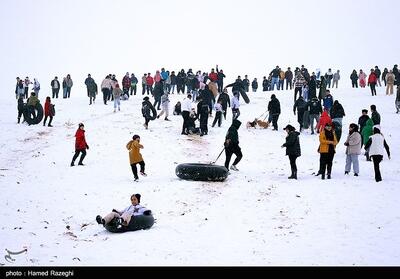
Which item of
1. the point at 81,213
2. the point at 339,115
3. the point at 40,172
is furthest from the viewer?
the point at 339,115

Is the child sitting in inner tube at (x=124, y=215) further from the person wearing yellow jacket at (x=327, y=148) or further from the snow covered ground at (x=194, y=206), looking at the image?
the person wearing yellow jacket at (x=327, y=148)

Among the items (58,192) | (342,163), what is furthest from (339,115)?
(58,192)

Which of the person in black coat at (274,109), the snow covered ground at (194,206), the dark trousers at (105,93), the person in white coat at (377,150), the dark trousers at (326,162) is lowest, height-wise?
the snow covered ground at (194,206)

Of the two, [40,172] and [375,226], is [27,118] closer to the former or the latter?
[40,172]

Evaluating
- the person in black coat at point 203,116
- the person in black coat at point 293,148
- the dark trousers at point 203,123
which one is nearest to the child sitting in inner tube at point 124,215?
the person in black coat at point 293,148

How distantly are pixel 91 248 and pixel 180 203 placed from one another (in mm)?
3997

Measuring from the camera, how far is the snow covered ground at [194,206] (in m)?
9.74

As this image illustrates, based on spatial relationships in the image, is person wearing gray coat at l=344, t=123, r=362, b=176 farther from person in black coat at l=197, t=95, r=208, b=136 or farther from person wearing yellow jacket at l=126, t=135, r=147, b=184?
person in black coat at l=197, t=95, r=208, b=136

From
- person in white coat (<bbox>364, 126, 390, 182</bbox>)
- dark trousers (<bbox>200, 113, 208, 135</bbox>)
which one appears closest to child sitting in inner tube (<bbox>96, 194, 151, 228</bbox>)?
person in white coat (<bbox>364, 126, 390, 182</bbox>)

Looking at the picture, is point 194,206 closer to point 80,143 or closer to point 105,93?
point 80,143

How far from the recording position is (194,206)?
44.1 ft

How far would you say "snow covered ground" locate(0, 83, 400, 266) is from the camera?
32.0 ft

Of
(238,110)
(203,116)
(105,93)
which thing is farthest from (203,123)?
(105,93)
